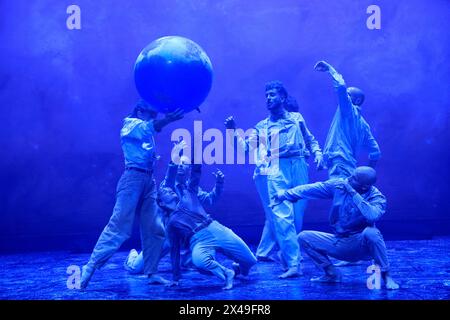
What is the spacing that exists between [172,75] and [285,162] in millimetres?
1418

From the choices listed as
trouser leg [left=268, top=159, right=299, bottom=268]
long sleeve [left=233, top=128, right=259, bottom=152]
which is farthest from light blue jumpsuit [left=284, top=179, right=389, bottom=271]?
long sleeve [left=233, top=128, right=259, bottom=152]

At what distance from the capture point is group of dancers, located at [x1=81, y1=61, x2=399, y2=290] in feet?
16.4

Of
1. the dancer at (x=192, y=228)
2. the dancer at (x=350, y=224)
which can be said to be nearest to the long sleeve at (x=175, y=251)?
the dancer at (x=192, y=228)

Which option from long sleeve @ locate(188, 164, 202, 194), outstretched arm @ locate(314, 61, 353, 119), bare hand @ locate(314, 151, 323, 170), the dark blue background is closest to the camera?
long sleeve @ locate(188, 164, 202, 194)

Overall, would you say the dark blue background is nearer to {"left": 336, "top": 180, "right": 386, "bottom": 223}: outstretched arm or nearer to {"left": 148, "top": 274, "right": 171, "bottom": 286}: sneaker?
{"left": 148, "top": 274, "right": 171, "bottom": 286}: sneaker

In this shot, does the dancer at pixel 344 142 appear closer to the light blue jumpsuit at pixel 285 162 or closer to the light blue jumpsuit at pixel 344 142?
the light blue jumpsuit at pixel 344 142

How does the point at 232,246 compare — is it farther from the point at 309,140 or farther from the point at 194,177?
the point at 309,140

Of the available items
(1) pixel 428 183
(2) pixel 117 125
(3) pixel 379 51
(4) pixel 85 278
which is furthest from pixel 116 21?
(1) pixel 428 183

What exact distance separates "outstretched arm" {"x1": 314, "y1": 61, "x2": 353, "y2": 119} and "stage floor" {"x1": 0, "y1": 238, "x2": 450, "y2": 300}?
1419 millimetres

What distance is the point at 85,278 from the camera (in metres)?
5.04

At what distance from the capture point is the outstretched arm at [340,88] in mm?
5430

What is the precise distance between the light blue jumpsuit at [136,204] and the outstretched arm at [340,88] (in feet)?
4.95

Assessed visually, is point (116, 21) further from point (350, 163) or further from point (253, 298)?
point (253, 298)
